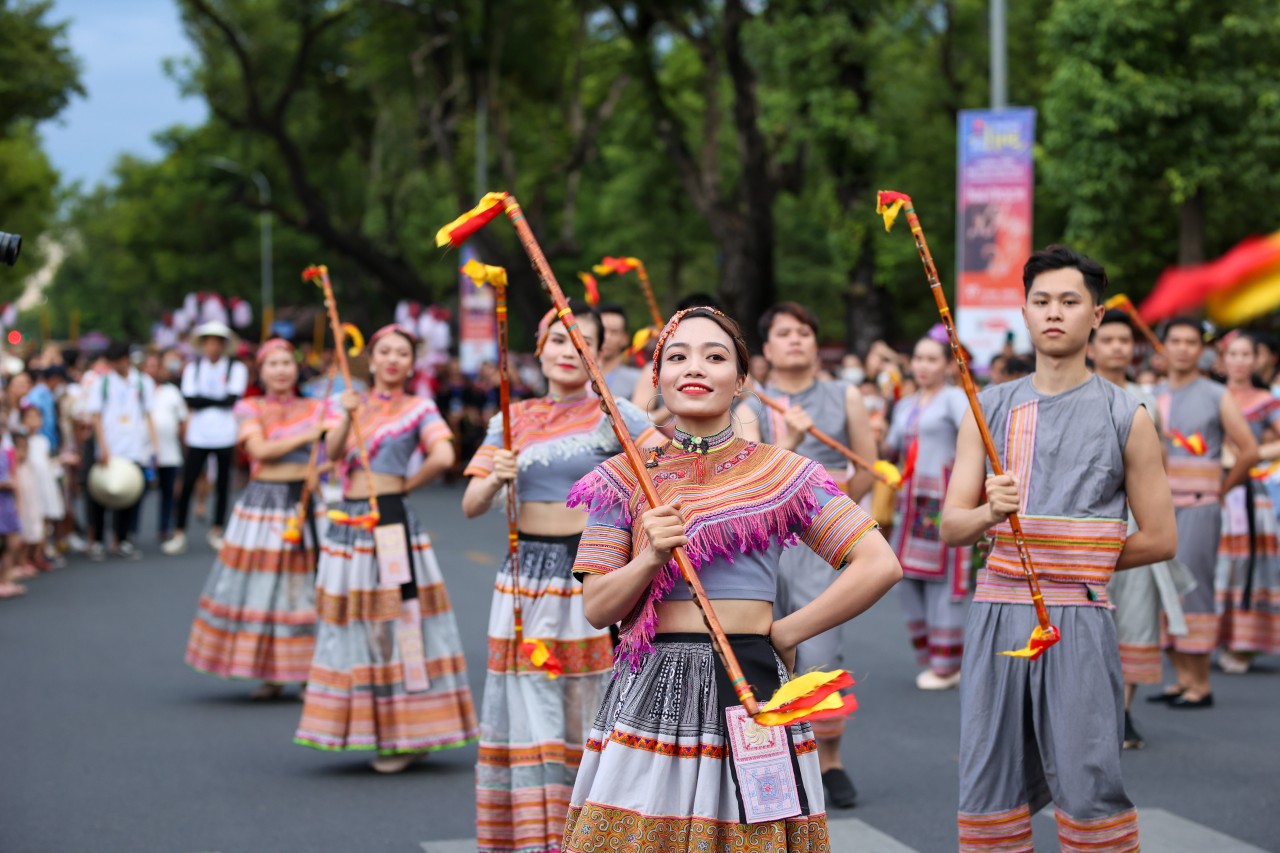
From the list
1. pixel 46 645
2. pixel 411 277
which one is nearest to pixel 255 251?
pixel 411 277

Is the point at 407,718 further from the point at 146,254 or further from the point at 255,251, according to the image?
the point at 146,254

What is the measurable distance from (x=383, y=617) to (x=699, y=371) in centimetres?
413

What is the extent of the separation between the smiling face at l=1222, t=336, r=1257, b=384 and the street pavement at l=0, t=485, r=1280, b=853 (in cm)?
191

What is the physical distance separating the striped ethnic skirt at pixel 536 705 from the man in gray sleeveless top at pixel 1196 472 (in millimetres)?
4431

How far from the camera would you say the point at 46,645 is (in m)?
11.4

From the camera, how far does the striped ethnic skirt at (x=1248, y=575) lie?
10523 mm

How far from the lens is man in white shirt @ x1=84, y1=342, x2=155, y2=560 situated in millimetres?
17219

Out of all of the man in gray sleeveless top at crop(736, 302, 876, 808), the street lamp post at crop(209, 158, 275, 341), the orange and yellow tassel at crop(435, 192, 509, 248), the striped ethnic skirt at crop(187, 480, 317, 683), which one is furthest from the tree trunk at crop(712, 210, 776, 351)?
the street lamp post at crop(209, 158, 275, 341)

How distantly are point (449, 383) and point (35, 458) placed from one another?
1447 centimetres

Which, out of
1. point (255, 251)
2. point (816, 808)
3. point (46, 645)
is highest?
point (255, 251)

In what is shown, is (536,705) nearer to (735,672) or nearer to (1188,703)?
(735,672)

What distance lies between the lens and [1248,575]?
34.7 feet

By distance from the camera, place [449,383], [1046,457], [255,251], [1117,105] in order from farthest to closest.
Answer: [255,251] < [449,383] < [1117,105] < [1046,457]

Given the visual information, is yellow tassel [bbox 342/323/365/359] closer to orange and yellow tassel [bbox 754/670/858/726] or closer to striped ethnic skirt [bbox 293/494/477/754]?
striped ethnic skirt [bbox 293/494/477/754]
